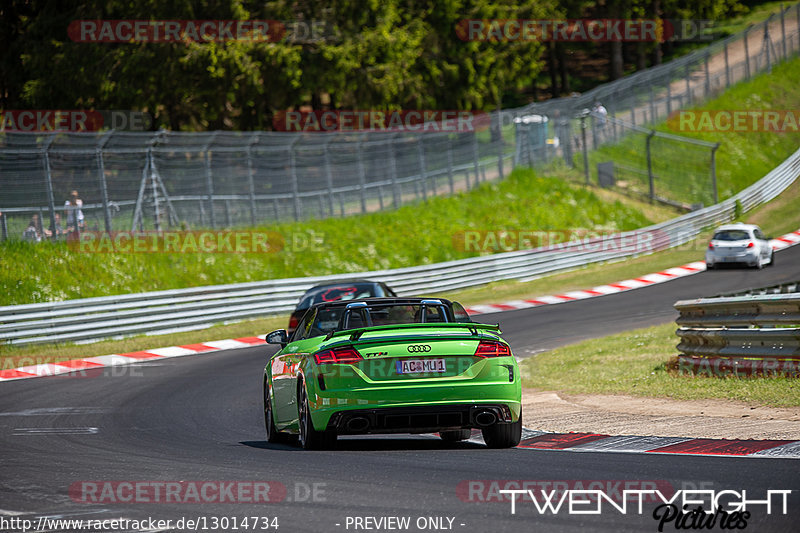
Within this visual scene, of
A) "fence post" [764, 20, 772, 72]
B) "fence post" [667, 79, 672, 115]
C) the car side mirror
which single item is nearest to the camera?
the car side mirror

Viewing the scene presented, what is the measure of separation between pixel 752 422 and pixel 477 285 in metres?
24.0

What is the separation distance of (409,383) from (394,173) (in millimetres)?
28320

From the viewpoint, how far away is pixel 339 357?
28.5 ft

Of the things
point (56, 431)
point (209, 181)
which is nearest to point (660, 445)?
point (56, 431)

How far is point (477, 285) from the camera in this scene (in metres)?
33.8

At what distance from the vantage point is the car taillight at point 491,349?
348 inches

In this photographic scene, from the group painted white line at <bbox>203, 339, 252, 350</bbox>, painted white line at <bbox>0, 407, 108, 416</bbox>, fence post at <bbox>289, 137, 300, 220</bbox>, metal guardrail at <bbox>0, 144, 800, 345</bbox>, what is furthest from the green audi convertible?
fence post at <bbox>289, 137, 300, 220</bbox>

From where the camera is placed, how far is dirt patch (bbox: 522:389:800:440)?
934 cm

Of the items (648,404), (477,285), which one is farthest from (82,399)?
(477,285)

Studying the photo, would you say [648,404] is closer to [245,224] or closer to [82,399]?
[82,399]

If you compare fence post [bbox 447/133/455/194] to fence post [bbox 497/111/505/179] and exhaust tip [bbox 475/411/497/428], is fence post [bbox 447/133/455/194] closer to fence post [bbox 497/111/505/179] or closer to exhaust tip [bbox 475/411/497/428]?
fence post [bbox 497/111/505/179]

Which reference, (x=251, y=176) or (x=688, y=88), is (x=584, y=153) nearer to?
(x=688, y=88)

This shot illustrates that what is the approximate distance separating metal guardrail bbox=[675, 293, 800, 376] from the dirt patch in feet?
3.56

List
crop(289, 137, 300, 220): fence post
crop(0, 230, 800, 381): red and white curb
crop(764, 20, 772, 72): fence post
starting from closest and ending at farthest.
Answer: crop(0, 230, 800, 381): red and white curb → crop(289, 137, 300, 220): fence post → crop(764, 20, 772, 72): fence post
